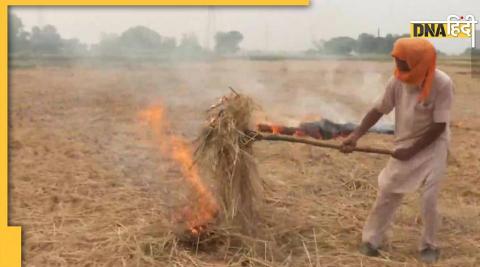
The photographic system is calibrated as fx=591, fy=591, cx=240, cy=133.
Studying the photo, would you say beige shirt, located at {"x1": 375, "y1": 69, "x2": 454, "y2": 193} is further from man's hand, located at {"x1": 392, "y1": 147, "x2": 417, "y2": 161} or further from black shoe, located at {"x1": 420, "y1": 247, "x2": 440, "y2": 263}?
black shoe, located at {"x1": 420, "y1": 247, "x2": 440, "y2": 263}

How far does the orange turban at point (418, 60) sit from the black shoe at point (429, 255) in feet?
4.10

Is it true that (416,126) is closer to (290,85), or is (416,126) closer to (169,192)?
(169,192)

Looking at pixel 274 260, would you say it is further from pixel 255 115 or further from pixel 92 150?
pixel 92 150

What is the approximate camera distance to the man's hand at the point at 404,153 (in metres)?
4.62

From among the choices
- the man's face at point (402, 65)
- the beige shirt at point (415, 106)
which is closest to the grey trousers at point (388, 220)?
the beige shirt at point (415, 106)

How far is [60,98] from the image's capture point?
43.7ft

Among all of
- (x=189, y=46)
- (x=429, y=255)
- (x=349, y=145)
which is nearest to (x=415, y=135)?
(x=349, y=145)

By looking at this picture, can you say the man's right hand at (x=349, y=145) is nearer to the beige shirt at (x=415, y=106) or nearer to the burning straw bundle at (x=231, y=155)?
the beige shirt at (x=415, y=106)

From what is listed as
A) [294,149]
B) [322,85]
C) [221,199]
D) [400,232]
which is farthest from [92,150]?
[322,85]

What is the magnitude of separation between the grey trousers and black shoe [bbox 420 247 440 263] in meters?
0.03

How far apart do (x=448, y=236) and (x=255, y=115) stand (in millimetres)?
2119

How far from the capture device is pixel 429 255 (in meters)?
4.75

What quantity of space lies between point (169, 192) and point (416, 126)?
2.81m

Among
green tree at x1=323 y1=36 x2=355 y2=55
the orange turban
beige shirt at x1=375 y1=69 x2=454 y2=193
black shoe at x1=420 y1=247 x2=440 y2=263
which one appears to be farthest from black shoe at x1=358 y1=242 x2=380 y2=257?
green tree at x1=323 y1=36 x2=355 y2=55
